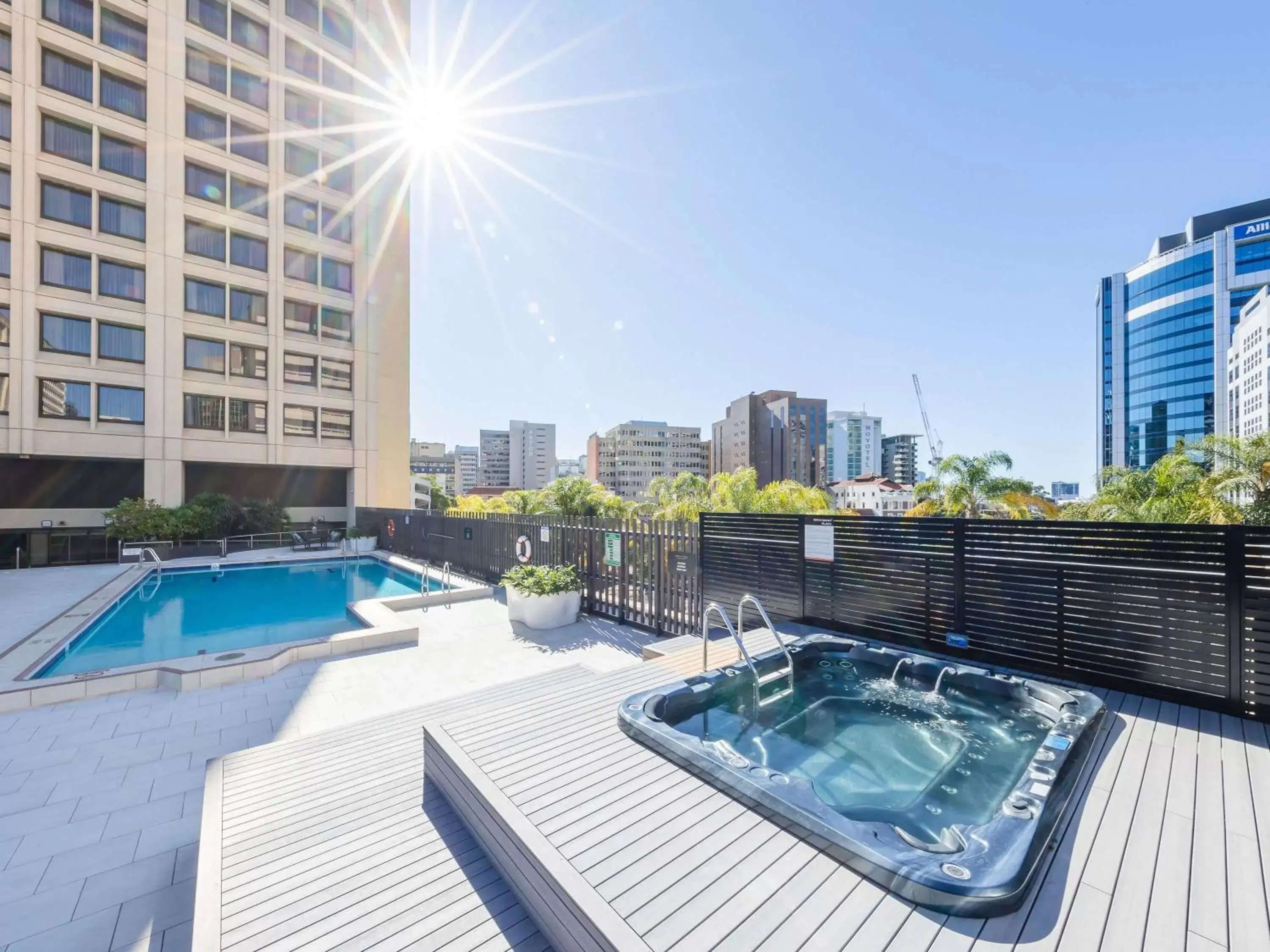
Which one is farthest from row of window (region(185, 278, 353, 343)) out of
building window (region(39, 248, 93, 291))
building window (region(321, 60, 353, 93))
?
building window (region(321, 60, 353, 93))

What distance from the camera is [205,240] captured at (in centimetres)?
1753

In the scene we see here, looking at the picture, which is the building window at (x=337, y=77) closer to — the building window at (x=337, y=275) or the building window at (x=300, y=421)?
the building window at (x=337, y=275)

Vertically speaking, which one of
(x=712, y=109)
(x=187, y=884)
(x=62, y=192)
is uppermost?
(x=62, y=192)

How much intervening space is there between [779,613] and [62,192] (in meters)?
23.4

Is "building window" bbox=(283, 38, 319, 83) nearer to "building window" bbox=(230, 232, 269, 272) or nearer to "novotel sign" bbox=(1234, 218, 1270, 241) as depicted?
"building window" bbox=(230, 232, 269, 272)

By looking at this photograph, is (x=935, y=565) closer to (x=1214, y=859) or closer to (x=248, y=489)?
(x=1214, y=859)

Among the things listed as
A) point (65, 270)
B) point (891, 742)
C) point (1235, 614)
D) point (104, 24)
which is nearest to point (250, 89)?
point (104, 24)

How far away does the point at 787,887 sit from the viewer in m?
1.72

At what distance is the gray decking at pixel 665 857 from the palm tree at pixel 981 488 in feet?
55.6

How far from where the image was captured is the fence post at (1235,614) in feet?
10.0

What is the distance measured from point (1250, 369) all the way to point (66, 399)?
7213 cm

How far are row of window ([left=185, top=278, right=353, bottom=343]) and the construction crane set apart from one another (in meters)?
91.1

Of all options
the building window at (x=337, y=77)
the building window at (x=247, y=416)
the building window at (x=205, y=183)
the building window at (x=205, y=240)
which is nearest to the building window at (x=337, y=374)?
the building window at (x=247, y=416)

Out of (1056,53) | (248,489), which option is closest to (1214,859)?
(1056,53)
